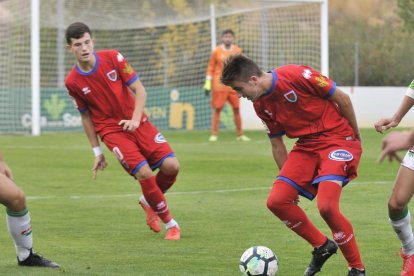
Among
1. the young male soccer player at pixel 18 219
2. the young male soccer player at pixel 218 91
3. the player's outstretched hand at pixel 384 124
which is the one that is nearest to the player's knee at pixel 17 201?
the young male soccer player at pixel 18 219

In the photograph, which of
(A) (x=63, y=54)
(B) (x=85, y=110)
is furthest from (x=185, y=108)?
(B) (x=85, y=110)

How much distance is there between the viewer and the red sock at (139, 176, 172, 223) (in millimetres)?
9125

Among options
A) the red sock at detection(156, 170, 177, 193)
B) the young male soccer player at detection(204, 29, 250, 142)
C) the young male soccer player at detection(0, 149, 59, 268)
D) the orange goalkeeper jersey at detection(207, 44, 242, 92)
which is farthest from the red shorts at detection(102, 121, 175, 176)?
the young male soccer player at detection(204, 29, 250, 142)

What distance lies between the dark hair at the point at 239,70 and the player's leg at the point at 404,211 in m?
1.29

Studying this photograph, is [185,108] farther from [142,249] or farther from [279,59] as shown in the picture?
[142,249]

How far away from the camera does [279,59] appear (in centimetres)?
2678

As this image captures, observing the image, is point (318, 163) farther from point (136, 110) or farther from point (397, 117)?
point (136, 110)

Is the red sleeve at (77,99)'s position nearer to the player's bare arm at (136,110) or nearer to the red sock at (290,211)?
the player's bare arm at (136,110)

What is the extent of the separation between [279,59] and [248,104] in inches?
71.5

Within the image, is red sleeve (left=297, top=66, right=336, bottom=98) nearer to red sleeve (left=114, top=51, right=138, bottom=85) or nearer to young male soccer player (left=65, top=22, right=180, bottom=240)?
young male soccer player (left=65, top=22, right=180, bottom=240)

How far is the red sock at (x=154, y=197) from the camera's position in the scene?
9.12m

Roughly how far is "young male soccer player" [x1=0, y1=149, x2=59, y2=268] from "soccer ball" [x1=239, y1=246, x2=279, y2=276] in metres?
1.58

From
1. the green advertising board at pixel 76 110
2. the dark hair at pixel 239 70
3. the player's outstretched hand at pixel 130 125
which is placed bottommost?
the green advertising board at pixel 76 110

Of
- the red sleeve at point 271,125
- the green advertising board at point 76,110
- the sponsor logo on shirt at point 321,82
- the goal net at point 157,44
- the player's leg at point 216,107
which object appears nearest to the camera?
the sponsor logo on shirt at point 321,82
